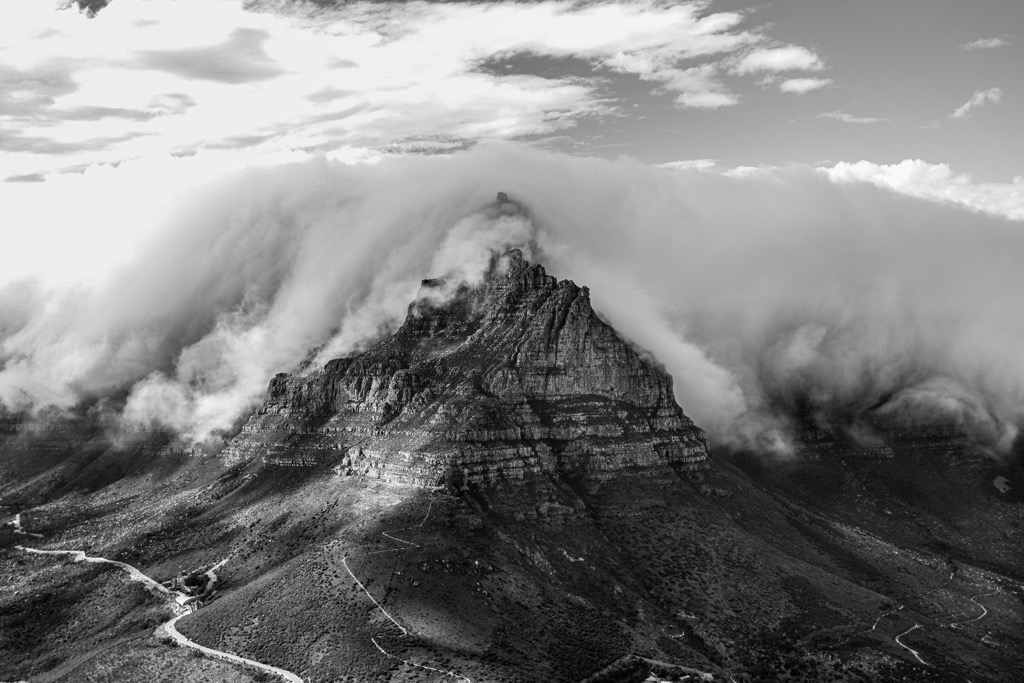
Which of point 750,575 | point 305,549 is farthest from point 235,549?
point 750,575

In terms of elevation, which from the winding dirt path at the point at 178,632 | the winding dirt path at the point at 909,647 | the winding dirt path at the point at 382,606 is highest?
the winding dirt path at the point at 382,606

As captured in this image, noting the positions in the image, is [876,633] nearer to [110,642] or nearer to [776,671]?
[776,671]

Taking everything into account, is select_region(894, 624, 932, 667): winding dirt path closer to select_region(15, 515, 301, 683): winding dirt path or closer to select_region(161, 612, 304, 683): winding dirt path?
select_region(15, 515, 301, 683): winding dirt path

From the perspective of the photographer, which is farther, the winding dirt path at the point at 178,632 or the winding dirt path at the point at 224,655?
the winding dirt path at the point at 178,632

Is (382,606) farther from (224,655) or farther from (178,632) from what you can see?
(178,632)

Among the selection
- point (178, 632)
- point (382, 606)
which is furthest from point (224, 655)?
point (382, 606)

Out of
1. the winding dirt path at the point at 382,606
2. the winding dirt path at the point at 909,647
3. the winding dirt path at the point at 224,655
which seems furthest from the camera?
the winding dirt path at the point at 909,647

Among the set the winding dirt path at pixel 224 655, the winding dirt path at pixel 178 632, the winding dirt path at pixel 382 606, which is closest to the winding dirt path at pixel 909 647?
the winding dirt path at pixel 382 606

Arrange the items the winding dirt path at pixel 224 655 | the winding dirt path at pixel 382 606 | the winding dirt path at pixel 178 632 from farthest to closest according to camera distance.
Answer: the winding dirt path at pixel 178 632, the winding dirt path at pixel 224 655, the winding dirt path at pixel 382 606

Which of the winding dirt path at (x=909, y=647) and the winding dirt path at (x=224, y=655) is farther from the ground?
the winding dirt path at (x=224, y=655)

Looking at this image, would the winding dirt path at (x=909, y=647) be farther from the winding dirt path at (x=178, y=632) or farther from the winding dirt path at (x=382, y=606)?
the winding dirt path at (x=178, y=632)

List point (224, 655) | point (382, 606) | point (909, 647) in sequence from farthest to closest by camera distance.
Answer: point (909, 647) → point (382, 606) → point (224, 655)

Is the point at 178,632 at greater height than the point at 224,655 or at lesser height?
lesser
